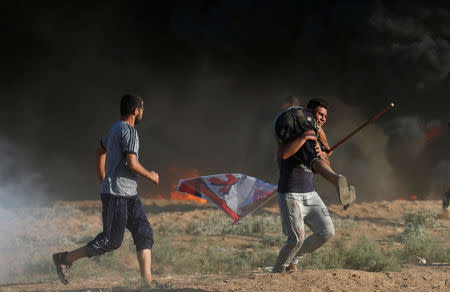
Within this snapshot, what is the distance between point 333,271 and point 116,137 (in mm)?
2465

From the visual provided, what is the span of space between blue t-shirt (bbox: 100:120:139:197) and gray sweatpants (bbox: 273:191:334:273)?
145 centimetres

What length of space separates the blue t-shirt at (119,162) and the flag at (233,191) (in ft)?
4.01

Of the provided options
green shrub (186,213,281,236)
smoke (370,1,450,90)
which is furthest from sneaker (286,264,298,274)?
smoke (370,1,450,90)

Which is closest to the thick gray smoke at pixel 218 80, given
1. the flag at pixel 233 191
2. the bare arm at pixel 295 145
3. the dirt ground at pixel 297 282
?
the flag at pixel 233 191

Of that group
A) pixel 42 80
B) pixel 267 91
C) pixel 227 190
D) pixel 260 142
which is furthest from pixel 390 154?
pixel 42 80

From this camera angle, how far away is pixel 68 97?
854 inches

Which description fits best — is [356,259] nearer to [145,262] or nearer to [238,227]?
[145,262]

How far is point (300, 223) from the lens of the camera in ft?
14.8

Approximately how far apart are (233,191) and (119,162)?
64.4 inches

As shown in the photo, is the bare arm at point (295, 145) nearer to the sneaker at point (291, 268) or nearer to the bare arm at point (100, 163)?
the sneaker at point (291, 268)

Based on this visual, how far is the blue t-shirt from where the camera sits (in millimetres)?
4551

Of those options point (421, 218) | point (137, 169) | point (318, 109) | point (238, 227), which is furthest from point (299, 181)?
point (421, 218)

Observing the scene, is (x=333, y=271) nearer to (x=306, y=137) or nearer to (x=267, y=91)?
(x=306, y=137)

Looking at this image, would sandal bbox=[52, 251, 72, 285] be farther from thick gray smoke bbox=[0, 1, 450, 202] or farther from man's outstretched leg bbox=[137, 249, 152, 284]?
thick gray smoke bbox=[0, 1, 450, 202]
